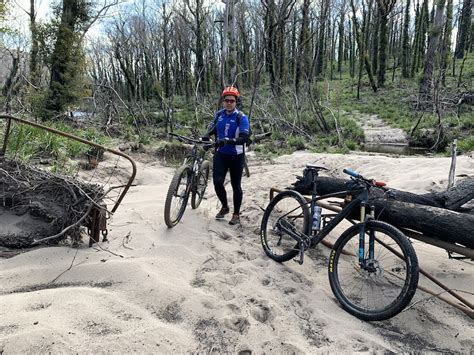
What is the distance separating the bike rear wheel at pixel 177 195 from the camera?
469cm

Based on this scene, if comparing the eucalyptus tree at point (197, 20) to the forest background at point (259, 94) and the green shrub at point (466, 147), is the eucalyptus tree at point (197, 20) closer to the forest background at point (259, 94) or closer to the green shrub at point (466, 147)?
the forest background at point (259, 94)

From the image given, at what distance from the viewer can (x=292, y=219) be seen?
4.40 metres

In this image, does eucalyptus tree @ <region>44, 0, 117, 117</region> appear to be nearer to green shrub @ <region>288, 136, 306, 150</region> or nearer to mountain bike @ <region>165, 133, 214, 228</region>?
green shrub @ <region>288, 136, 306, 150</region>

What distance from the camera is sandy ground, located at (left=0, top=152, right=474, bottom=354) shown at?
8.71ft

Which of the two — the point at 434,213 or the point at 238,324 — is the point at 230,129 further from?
the point at 238,324

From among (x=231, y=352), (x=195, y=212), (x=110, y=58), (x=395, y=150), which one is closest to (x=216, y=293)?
(x=231, y=352)

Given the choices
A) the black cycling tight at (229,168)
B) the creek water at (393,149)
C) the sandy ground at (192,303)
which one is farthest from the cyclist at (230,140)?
the creek water at (393,149)

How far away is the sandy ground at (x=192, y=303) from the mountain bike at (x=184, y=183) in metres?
0.28

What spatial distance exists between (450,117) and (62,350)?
682 inches

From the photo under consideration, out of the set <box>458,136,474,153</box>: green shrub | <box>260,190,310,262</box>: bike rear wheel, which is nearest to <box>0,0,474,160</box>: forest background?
<box>458,136,474,153</box>: green shrub

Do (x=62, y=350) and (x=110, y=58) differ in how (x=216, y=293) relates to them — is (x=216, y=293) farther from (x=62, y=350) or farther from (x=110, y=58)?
(x=110, y=58)

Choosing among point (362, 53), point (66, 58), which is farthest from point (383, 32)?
point (66, 58)

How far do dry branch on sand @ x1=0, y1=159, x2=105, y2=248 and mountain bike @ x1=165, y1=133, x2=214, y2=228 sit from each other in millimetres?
1042

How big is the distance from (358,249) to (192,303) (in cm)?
159
